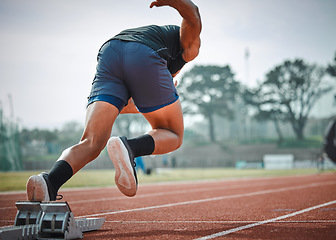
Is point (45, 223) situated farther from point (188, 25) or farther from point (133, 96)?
point (188, 25)

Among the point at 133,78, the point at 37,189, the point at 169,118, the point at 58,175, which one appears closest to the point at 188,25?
the point at 133,78

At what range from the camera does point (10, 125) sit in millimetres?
33938

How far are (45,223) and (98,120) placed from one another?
80 centimetres

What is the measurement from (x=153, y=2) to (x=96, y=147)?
1.19 metres

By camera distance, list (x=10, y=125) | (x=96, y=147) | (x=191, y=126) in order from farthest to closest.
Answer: (x=191, y=126) → (x=10, y=125) → (x=96, y=147)

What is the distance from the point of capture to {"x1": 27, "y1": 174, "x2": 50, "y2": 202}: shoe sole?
8.87 ft

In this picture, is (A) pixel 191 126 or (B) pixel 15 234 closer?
(B) pixel 15 234

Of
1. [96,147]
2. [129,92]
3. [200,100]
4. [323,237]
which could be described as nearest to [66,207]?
[96,147]

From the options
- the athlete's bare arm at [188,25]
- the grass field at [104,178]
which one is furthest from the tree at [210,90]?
the athlete's bare arm at [188,25]

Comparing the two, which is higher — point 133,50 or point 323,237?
point 133,50

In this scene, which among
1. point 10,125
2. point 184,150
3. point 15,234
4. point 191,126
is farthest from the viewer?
point 191,126

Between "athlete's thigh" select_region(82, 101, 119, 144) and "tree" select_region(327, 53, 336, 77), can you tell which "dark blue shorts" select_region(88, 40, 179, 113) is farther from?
"tree" select_region(327, 53, 336, 77)

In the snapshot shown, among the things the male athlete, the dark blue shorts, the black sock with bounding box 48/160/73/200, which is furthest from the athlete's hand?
the black sock with bounding box 48/160/73/200

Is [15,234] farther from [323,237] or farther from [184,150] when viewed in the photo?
[184,150]
